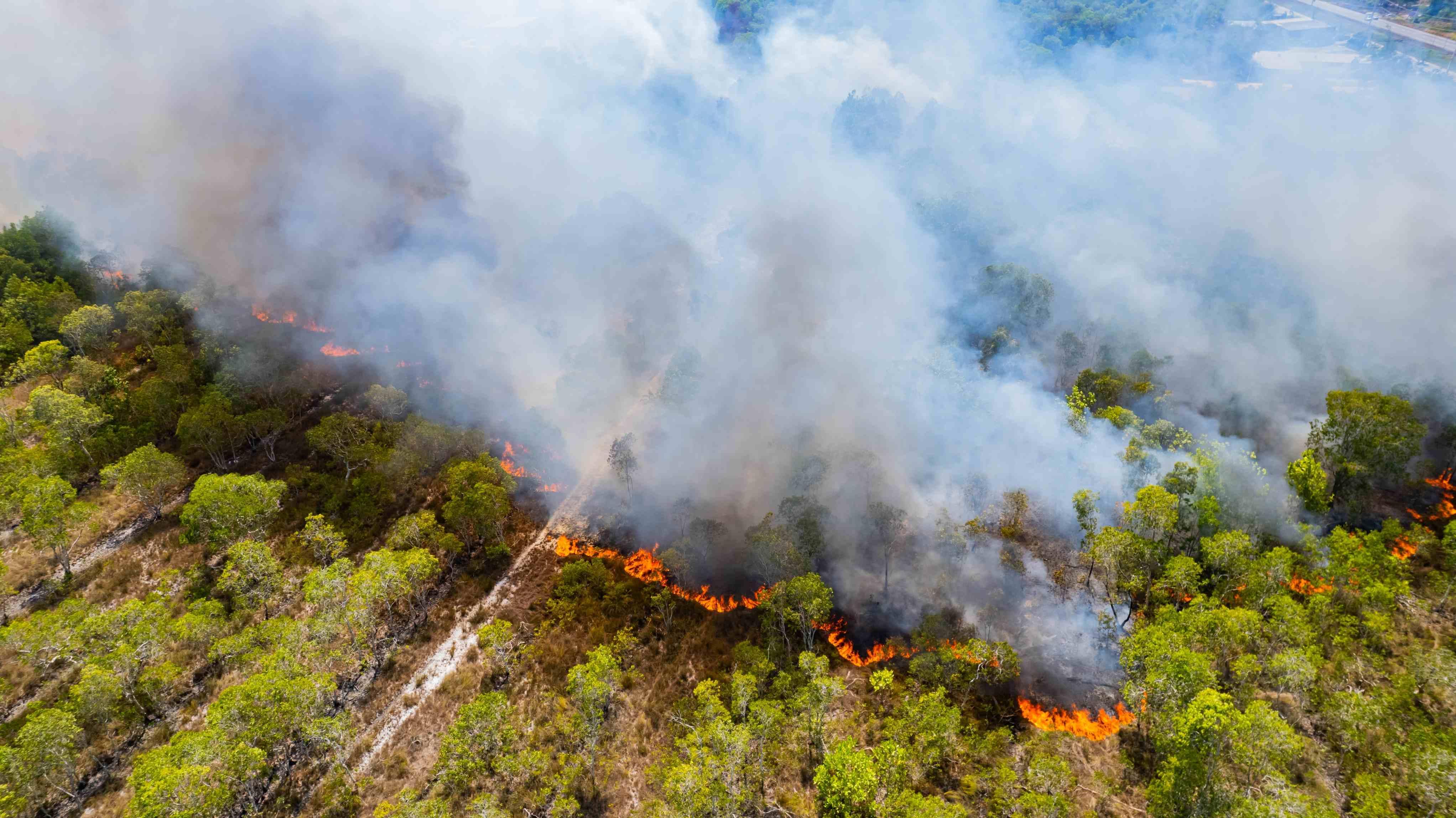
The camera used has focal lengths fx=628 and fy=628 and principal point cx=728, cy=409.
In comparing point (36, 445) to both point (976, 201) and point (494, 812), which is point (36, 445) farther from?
point (976, 201)

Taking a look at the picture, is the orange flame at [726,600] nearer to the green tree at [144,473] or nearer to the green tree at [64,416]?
the green tree at [144,473]

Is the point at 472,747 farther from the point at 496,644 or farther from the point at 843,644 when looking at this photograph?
the point at 843,644

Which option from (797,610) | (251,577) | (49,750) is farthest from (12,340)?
(797,610)

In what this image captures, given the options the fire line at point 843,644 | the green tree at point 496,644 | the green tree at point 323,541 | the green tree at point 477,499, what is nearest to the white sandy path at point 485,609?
the green tree at point 496,644

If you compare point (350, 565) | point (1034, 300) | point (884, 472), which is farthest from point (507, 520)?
point (1034, 300)

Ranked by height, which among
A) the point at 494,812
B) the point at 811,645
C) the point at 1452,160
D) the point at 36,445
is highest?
the point at 1452,160

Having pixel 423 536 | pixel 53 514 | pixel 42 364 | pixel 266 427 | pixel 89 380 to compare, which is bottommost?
pixel 423 536
